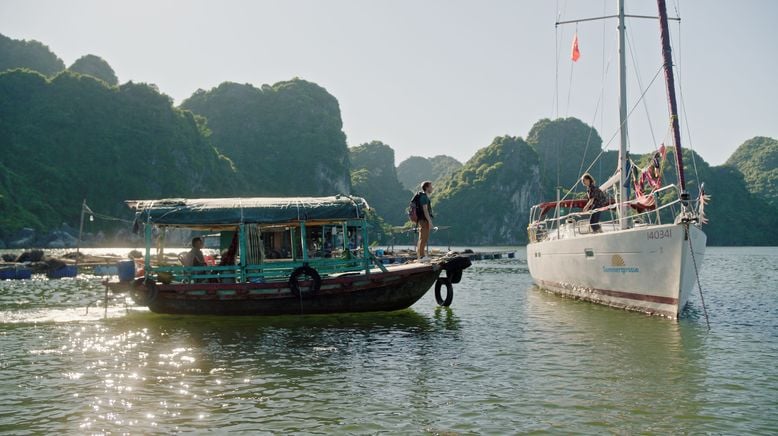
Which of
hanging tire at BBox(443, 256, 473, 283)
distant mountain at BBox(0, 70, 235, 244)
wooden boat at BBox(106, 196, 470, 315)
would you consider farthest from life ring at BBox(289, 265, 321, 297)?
distant mountain at BBox(0, 70, 235, 244)

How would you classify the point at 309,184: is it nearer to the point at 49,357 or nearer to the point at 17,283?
the point at 17,283

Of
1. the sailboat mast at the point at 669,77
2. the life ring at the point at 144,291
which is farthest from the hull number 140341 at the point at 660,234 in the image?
the life ring at the point at 144,291

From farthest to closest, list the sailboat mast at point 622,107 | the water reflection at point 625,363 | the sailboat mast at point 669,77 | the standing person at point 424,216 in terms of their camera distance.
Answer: the sailboat mast at point 622,107, the sailboat mast at point 669,77, the standing person at point 424,216, the water reflection at point 625,363

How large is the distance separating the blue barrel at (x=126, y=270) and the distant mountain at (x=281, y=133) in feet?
459

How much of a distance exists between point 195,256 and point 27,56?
174152mm

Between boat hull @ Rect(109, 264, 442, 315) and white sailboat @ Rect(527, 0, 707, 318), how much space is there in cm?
561

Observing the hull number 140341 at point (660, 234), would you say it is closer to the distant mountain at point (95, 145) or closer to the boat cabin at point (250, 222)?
the boat cabin at point (250, 222)

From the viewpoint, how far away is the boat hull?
16359 millimetres

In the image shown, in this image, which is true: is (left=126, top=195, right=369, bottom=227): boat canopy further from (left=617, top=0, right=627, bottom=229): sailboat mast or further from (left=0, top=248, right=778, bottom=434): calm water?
(left=617, top=0, right=627, bottom=229): sailboat mast

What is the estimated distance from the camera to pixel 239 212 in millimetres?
16359

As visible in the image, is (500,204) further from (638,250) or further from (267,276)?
(267,276)

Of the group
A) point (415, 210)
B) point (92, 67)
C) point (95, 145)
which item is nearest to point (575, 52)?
point (415, 210)

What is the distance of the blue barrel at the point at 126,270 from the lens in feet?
56.4

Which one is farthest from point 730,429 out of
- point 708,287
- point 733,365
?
point 708,287
